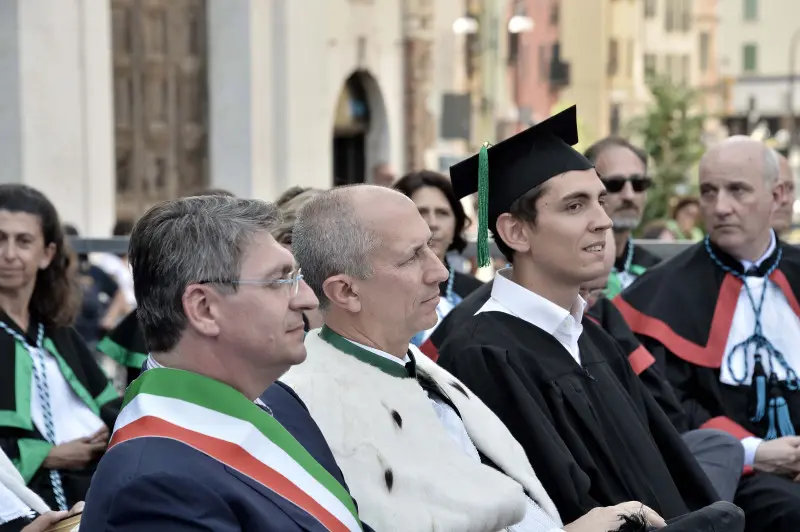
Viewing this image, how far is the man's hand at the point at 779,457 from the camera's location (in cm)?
562

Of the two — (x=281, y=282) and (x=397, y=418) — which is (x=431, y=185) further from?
(x=281, y=282)

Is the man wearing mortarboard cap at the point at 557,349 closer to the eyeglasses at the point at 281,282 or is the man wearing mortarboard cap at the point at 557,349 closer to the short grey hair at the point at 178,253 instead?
the eyeglasses at the point at 281,282

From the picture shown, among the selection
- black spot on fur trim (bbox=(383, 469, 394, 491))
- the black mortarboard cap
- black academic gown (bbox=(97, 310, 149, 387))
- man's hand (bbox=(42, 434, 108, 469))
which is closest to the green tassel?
the black mortarboard cap

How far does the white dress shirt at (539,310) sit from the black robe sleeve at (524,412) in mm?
211

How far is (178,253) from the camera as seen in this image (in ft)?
10.9

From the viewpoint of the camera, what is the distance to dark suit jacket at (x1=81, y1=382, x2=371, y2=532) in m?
3.03

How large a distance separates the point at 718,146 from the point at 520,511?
291 centimetres

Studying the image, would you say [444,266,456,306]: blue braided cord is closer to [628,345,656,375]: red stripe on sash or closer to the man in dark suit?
[628,345,656,375]: red stripe on sash

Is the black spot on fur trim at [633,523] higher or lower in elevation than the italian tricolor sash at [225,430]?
lower

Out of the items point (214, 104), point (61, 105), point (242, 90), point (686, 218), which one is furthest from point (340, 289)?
point (214, 104)

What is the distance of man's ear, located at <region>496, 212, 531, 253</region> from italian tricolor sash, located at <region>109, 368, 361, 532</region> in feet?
5.48

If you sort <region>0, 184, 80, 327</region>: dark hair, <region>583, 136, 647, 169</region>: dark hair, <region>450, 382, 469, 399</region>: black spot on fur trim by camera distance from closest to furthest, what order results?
<region>450, 382, 469, 399</region>: black spot on fur trim
<region>0, 184, 80, 327</region>: dark hair
<region>583, 136, 647, 169</region>: dark hair

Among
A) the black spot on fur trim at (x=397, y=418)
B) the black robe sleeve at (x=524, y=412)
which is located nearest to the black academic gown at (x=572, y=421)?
the black robe sleeve at (x=524, y=412)

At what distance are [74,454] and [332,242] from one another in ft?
6.84
